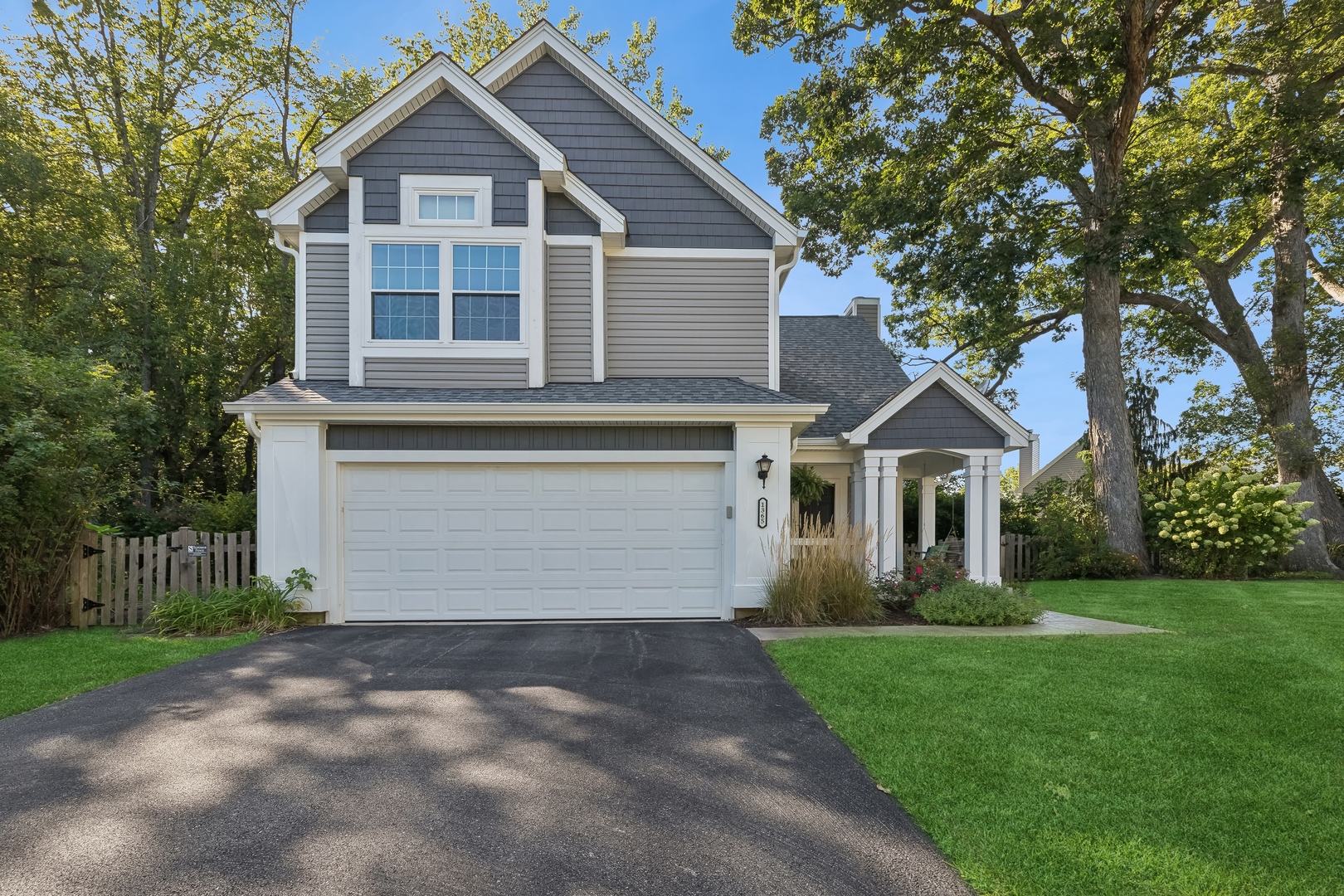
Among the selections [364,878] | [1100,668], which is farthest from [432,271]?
[1100,668]

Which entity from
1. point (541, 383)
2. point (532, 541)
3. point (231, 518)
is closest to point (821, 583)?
point (532, 541)

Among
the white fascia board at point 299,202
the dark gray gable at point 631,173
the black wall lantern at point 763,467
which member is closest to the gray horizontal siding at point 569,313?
the dark gray gable at point 631,173

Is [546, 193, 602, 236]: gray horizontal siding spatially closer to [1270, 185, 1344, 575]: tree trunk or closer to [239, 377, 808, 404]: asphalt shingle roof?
[239, 377, 808, 404]: asphalt shingle roof

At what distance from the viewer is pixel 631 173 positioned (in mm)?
9484

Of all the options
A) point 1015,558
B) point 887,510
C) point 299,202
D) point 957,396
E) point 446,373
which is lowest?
point 1015,558

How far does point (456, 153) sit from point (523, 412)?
4.00 meters

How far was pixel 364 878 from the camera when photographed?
96.6 inches

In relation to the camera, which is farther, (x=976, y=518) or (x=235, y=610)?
(x=976, y=518)

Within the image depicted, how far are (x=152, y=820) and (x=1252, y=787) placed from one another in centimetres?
548

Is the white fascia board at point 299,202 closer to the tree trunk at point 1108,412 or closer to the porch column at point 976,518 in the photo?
the porch column at point 976,518

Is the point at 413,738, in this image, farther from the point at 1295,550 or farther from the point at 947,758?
the point at 1295,550

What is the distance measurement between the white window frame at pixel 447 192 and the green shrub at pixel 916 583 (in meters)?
7.43

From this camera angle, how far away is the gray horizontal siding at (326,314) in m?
8.63

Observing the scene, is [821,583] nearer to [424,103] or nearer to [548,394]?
[548,394]
